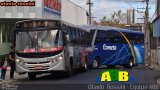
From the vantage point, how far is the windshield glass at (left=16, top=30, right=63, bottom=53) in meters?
23.7

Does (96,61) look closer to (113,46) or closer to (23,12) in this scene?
(113,46)

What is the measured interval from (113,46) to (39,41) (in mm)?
16570

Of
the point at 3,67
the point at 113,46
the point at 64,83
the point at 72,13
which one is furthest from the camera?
the point at 72,13

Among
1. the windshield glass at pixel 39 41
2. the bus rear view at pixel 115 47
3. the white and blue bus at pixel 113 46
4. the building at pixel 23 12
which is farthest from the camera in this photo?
the building at pixel 23 12

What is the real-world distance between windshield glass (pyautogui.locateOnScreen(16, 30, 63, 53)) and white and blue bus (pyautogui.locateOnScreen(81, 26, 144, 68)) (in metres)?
12.1

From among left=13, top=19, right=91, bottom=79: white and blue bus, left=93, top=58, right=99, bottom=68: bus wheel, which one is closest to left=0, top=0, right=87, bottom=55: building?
left=93, top=58, right=99, bottom=68: bus wheel

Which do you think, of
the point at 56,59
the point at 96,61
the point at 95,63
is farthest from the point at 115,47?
the point at 56,59

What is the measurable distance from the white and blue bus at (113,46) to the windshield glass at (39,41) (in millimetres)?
12135

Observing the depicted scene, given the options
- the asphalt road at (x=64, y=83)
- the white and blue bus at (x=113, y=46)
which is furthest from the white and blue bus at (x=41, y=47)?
the white and blue bus at (x=113, y=46)

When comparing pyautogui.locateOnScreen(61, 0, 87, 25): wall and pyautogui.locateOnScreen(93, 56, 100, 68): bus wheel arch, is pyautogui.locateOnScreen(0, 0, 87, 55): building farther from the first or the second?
pyautogui.locateOnScreen(93, 56, 100, 68): bus wheel arch

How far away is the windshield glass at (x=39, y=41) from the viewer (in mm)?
23656

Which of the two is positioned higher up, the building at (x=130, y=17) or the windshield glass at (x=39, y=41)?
the building at (x=130, y=17)

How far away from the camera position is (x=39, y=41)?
23.8 meters

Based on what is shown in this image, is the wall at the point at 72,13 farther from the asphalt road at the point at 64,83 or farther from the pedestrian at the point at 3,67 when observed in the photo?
the pedestrian at the point at 3,67
